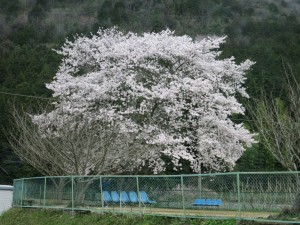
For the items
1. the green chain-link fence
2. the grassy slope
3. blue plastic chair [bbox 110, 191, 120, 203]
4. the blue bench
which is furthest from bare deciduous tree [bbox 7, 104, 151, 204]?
the blue bench

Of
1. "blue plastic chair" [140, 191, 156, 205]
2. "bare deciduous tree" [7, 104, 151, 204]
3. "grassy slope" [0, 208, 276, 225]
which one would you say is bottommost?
"grassy slope" [0, 208, 276, 225]

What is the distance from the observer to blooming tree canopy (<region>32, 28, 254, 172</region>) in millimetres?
25016

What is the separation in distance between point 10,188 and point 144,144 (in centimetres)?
835

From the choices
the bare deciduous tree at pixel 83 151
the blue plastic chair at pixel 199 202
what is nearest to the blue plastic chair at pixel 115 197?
the bare deciduous tree at pixel 83 151

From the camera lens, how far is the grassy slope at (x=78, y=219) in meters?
13.7

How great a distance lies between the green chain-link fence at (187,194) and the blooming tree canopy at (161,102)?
5913 millimetres

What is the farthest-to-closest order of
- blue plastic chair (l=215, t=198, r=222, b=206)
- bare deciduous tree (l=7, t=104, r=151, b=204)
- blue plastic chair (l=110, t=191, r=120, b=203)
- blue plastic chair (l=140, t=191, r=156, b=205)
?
1. bare deciduous tree (l=7, t=104, r=151, b=204)
2. blue plastic chair (l=110, t=191, r=120, b=203)
3. blue plastic chair (l=140, t=191, r=156, b=205)
4. blue plastic chair (l=215, t=198, r=222, b=206)

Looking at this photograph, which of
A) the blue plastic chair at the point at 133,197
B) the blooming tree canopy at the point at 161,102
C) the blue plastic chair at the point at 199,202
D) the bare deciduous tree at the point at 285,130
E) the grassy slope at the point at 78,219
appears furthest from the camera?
the blooming tree canopy at the point at 161,102

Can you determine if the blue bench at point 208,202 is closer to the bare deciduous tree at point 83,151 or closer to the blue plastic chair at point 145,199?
the blue plastic chair at point 145,199

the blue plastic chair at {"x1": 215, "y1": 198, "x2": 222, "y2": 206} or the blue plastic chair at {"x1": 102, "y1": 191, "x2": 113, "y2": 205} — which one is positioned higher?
the blue plastic chair at {"x1": 102, "y1": 191, "x2": 113, "y2": 205}

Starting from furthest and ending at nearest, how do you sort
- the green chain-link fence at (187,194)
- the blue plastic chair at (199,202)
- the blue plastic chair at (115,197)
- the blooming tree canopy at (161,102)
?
the blooming tree canopy at (161,102), the blue plastic chair at (115,197), the blue plastic chair at (199,202), the green chain-link fence at (187,194)

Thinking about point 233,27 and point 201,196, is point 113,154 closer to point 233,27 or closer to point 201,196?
point 201,196

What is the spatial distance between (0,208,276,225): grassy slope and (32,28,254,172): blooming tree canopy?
4520 mm

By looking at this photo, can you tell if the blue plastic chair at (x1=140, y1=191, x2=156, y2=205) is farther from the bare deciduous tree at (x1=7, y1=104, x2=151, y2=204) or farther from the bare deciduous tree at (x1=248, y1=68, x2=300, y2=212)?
the bare deciduous tree at (x1=248, y1=68, x2=300, y2=212)
